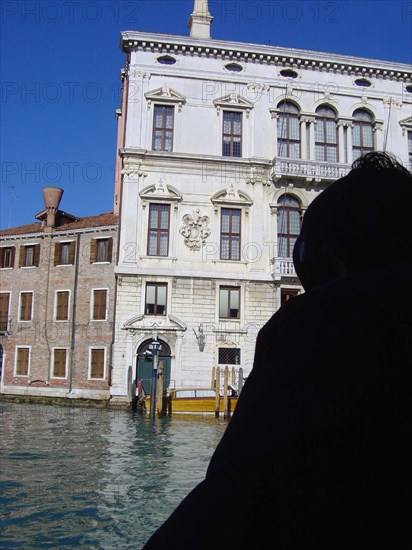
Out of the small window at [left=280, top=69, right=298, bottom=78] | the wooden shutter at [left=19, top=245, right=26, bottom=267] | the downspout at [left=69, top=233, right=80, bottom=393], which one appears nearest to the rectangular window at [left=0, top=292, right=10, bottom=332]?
the wooden shutter at [left=19, top=245, right=26, bottom=267]

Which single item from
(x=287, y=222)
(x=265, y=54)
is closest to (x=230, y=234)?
(x=287, y=222)

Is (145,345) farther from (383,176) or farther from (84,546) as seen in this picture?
(383,176)

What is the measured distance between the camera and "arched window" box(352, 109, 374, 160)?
22.1 metres

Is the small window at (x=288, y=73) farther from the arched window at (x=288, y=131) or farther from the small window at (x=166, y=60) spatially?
the small window at (x=166, y=60)

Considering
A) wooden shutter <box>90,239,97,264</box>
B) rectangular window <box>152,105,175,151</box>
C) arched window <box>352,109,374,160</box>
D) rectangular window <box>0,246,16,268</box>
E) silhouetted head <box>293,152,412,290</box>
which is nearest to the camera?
silhouetted head <box>293,152,412,290</box>

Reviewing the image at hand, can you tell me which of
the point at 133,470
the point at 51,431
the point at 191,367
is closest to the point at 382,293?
the point at 133,470

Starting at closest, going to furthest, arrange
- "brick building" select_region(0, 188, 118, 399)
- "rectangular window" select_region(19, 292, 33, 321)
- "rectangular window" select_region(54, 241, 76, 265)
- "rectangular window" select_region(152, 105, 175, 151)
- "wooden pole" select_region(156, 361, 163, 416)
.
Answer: "wooden pole" select_region(156, 361, 163, 416) → "rectangular window" select_region(152, 105, 175, 151) → "brick building" select_region(0, 188, 118, 399) → "rectangular window" select_region(54, 241, 76, 265) → "rectangular window" select_region(19, 292, 33, 321)

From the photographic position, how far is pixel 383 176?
100 cm

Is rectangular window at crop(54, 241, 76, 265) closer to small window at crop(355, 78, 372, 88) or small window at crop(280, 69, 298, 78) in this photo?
small window at crop(280, 69, 298, 78)

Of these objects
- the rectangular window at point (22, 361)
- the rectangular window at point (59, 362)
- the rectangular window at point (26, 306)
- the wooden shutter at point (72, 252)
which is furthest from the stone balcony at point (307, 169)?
the rectangular window at point (22, 361)

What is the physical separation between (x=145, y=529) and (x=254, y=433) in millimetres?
5002

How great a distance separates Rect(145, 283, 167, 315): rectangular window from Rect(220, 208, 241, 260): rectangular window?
2.42m

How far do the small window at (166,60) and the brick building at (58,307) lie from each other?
602 cm

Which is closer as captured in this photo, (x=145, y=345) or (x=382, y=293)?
(x=382, y=293)
